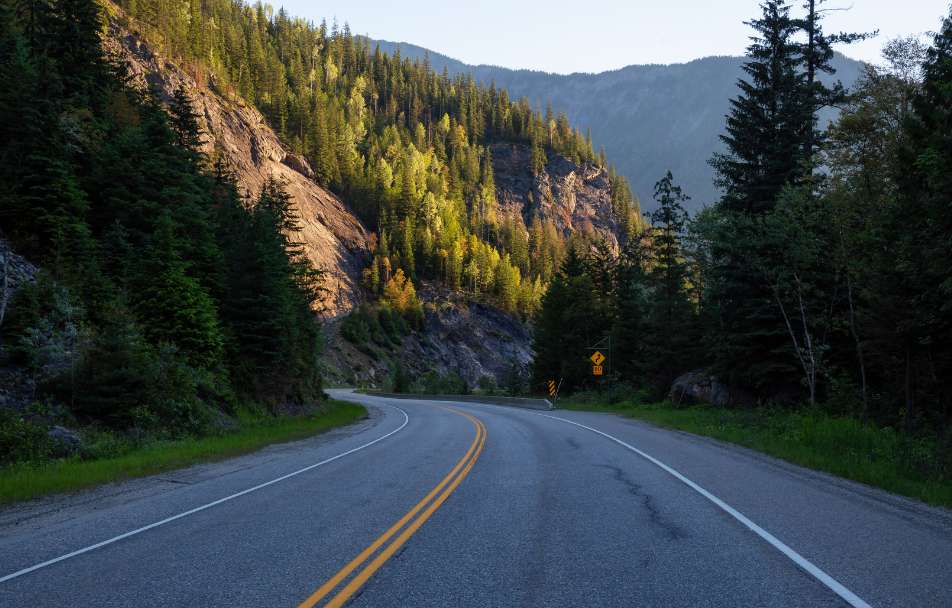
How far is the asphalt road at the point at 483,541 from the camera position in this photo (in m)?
4.95

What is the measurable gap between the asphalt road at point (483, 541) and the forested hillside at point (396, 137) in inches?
3537

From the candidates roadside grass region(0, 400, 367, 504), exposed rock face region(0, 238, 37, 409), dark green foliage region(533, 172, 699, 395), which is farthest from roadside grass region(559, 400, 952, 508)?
exposed rock face region(0, 238, 37, 409)

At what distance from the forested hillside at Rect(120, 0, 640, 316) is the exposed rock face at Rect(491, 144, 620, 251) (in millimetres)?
2877

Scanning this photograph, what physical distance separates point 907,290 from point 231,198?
37982 millimetres

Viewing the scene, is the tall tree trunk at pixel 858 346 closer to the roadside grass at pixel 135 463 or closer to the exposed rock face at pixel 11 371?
the roadside grass at pixel 135 463

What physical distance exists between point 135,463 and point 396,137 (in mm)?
144376

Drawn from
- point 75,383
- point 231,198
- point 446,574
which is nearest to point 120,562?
point 446,574

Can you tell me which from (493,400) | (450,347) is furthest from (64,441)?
(450,347)

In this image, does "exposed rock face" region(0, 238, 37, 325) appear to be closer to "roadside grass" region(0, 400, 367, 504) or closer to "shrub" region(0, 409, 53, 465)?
"shrub" region(0, 409, 53, 465)

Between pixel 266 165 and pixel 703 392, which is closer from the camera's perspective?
pixel 703 392

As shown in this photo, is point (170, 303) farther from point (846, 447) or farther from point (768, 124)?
point (768, 124)

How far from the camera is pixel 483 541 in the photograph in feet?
21.3

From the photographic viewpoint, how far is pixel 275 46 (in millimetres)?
155250

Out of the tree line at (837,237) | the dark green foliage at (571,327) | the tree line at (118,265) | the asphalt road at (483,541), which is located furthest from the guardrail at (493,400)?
the asphalt road at (483,541)
